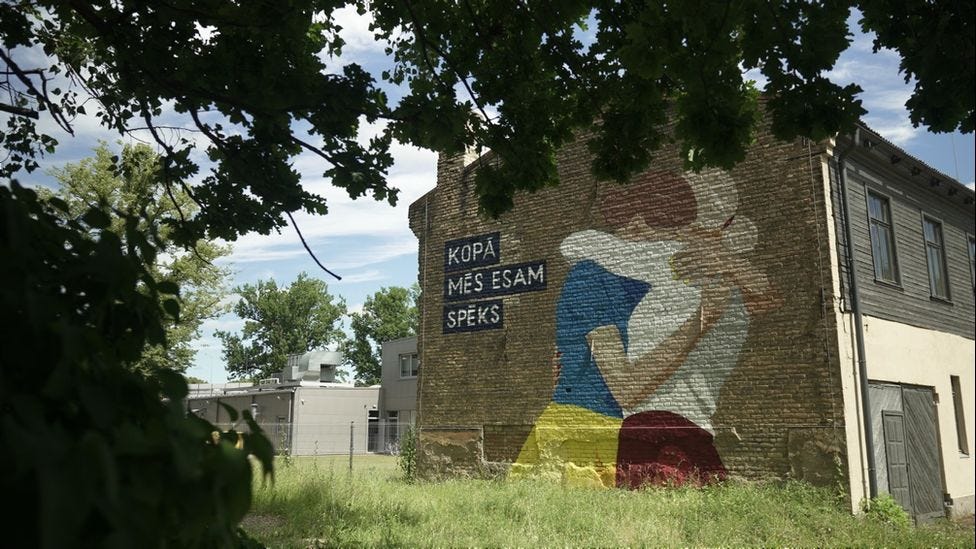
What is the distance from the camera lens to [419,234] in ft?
61.0

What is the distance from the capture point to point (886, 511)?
455 inches

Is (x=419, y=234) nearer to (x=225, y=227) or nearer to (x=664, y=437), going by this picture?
(x=664, y=437)

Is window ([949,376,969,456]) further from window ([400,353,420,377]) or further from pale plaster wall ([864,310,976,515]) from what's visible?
window ([400,353,420,377])

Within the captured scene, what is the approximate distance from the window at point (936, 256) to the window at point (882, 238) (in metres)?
1.71

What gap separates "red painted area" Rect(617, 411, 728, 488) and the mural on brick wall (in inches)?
0.8

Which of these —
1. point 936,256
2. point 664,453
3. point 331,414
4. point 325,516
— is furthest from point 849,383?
point 331,414

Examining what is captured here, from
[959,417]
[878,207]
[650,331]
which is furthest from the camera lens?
Result: [959,417]

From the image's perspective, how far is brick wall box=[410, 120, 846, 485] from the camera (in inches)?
492

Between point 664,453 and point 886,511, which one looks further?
point 664,453

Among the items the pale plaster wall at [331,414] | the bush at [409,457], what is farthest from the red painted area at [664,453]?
the pale plaster wall at [331,414]

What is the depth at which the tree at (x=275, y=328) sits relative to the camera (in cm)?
6844

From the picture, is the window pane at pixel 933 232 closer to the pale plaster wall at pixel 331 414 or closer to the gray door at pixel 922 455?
the gray door at pixel 922 455

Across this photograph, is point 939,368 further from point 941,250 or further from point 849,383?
point 849,383

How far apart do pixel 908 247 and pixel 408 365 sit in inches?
1129
